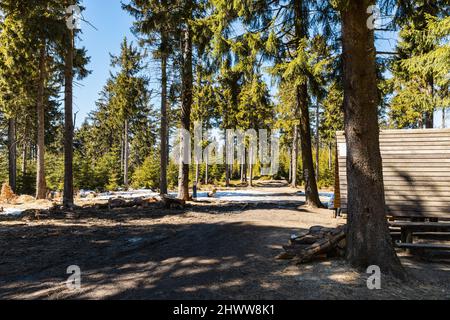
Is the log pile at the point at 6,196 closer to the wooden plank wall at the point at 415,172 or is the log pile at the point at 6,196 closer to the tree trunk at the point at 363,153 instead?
the wooden plank wall at the point at 415,172

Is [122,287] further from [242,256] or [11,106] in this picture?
[11,106]

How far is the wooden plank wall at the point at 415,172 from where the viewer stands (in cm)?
863

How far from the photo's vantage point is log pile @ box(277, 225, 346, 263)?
20.3ft

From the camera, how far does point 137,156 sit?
56.7 metres

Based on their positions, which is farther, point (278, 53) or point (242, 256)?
point (278, 53)

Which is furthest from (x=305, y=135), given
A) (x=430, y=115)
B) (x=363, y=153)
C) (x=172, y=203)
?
(x=363, y=153)

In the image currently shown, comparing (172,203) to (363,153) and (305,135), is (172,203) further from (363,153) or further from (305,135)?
(363,153)

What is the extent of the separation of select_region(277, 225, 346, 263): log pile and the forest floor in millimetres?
194

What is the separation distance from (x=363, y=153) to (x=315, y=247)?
6.39 feet

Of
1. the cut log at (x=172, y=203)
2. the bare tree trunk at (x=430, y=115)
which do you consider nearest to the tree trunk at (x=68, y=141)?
the cut log at (x=172, y=203)

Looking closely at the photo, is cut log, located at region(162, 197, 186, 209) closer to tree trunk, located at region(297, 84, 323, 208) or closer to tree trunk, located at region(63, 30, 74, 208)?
tree trunk, located at region(63, 30, 74, 208)

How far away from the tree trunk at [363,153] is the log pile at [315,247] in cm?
57
